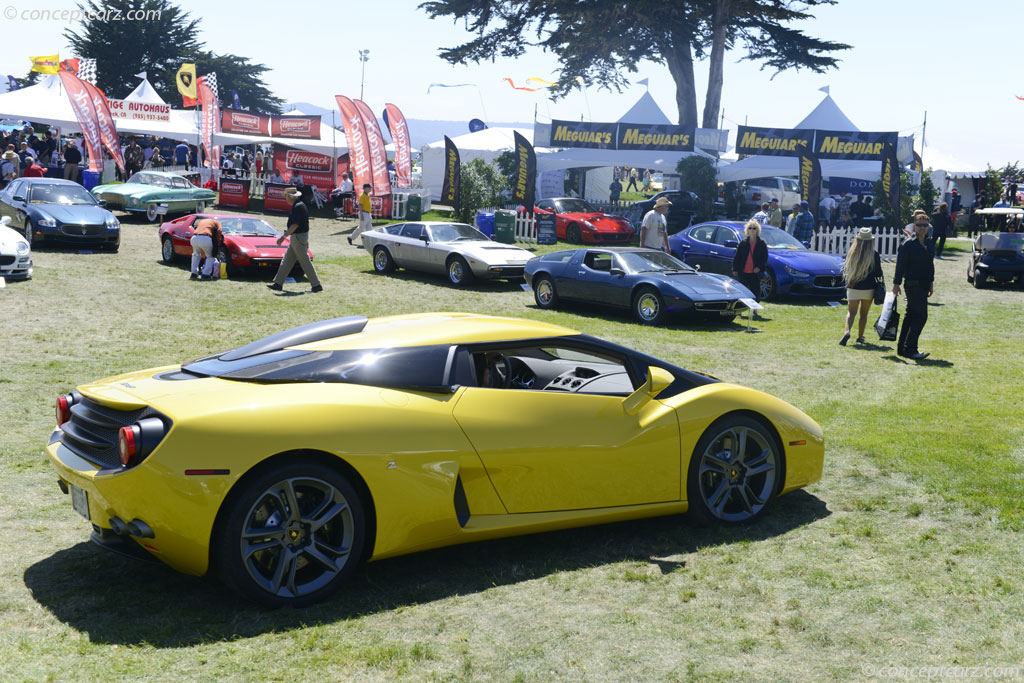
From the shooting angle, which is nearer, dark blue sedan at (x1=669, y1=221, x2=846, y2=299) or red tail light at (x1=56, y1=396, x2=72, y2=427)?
red tail light at (x1=56, y1=396, x2=72, y2=427)

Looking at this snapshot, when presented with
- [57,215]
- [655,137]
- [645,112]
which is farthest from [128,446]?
[645,112]

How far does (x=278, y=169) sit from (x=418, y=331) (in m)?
33.0

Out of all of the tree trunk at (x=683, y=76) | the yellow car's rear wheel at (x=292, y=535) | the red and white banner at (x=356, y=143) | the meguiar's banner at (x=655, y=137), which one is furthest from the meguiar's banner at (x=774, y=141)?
the yellow car's rear wheel at (x=292, y=535)

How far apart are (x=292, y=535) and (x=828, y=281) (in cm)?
1509

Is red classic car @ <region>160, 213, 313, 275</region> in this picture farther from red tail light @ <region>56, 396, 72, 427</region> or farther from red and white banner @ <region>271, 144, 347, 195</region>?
red and white banner @ <region>271, 144, 347, 195</region>

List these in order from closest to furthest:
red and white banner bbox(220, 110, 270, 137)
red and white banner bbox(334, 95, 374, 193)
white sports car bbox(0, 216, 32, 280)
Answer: white sports car bbox(0, 216, 32, 280) < red and white banner bbox(334, 95, 374, 193) < red and white banner bbox(220, 110, 270, 137)

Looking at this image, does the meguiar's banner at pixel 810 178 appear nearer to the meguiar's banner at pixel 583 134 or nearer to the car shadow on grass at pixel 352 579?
the meguiar's banner at pixel 583 134

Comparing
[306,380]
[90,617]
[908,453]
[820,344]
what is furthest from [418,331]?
[820,344]

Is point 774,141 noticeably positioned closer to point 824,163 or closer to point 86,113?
point 824,163

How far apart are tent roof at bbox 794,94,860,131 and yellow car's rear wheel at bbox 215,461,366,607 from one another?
128 feet

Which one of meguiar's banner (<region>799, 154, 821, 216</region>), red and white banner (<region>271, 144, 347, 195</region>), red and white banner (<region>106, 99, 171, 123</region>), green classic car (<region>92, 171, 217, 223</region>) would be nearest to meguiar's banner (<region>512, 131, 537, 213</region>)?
red and white banner (<region>271, 144, 347, 195</region>)

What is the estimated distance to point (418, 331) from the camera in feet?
17.5

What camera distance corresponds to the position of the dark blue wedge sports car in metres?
14.6

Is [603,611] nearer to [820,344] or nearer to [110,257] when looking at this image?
[820,344]
